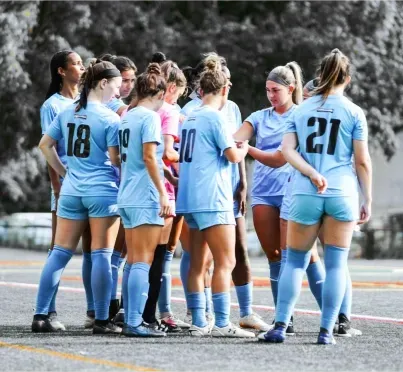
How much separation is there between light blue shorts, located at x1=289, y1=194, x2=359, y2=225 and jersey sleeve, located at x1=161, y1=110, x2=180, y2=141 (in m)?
1.30

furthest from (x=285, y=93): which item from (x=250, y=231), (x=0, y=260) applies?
(x=250, y=231)

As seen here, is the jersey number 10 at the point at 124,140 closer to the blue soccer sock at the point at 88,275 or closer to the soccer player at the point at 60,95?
the soccer player at the point at 60,95

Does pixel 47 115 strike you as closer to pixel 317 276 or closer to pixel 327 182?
pixel 317 276

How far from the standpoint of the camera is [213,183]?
9.82 meters

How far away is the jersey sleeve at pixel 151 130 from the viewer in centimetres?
966

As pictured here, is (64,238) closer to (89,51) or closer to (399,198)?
(89,51)

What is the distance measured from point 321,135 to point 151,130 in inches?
47.9

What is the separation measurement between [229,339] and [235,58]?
2385 centimetres

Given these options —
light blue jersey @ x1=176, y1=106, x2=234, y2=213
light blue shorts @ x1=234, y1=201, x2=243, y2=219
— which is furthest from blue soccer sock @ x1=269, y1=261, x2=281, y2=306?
light blue jersey @ x1=176, y1=106, x2=234, y2=213

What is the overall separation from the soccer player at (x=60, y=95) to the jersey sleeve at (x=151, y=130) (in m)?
1.02

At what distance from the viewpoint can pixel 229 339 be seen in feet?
31.7

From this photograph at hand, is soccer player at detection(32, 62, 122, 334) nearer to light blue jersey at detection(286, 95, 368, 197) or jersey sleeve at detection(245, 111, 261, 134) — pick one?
jersey sleeve at detection(245, 111, 261, 134)

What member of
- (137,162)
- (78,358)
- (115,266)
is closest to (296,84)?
(137,162)

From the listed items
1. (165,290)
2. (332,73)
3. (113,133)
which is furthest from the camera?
(165,290)
